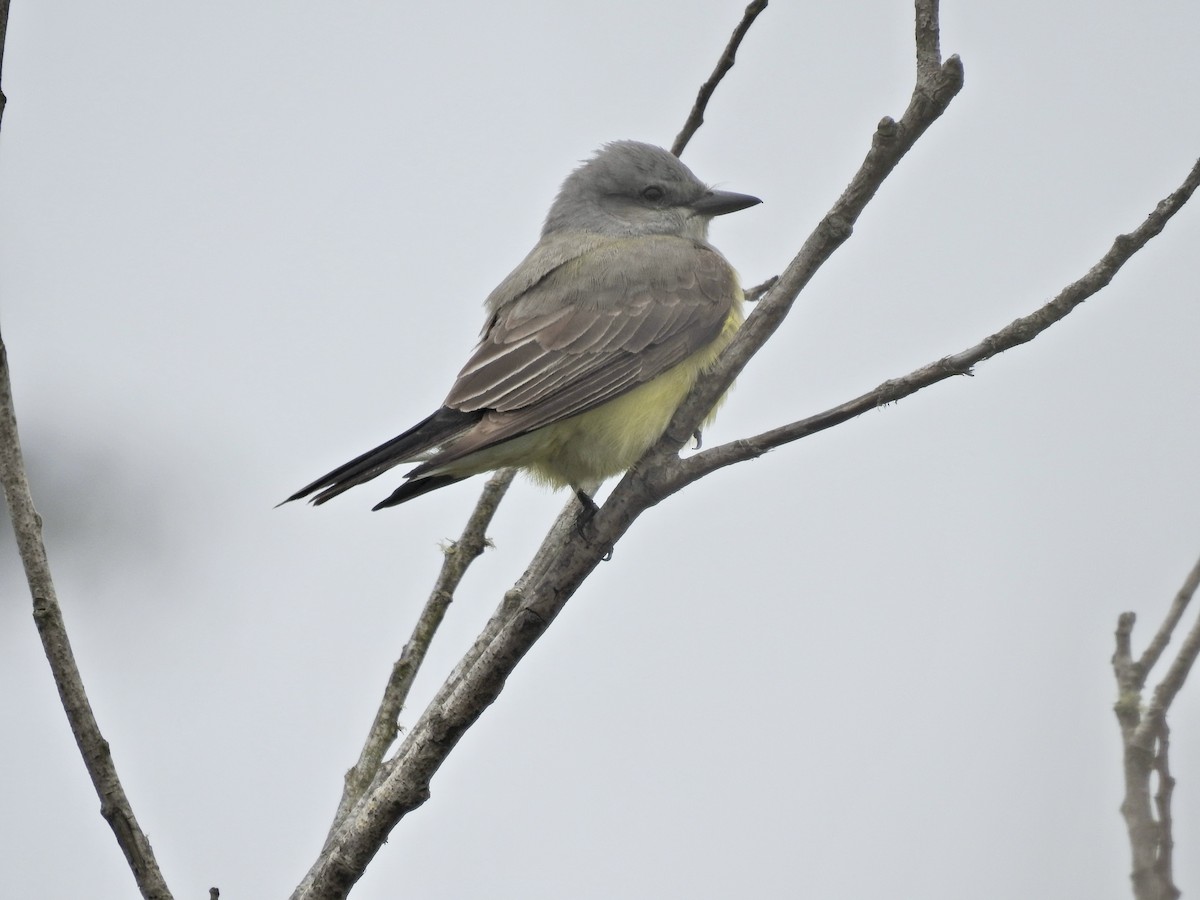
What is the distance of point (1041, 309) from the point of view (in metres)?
3.39

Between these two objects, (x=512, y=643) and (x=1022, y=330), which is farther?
(x=512, y=643)

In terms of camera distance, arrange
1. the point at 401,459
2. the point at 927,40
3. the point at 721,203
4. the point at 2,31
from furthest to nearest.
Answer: the point at 721,203, the point at 401,459, the point at 927,40, the point at 2,31

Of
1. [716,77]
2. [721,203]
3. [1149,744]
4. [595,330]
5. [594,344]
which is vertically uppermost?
[721,203]

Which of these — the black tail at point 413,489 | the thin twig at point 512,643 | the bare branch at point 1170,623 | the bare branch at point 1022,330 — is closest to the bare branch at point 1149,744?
the bare branch at point 1170,623

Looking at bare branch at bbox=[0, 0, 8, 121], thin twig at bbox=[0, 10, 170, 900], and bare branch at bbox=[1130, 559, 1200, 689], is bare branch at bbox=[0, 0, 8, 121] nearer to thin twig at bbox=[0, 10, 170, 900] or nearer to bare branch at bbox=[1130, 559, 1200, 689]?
thin twig at bbox=[0, 10, 170, 900]

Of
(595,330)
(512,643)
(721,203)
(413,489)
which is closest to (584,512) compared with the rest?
(413,489)

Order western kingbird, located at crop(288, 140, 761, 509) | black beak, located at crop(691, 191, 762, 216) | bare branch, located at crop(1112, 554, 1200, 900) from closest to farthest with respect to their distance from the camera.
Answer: bare branch, located at crop(1112, 554, 1200, 900)
western kingbird, located at crop(288, 140, 761, 509)
black beak, located at crop(691, 191, 762, 216)

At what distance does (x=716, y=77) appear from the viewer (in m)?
5.17

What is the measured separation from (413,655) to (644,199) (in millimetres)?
2922

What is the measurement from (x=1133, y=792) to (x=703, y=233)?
4.52m

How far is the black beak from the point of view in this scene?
643cm

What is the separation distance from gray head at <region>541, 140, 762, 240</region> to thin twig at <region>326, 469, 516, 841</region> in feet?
6.15

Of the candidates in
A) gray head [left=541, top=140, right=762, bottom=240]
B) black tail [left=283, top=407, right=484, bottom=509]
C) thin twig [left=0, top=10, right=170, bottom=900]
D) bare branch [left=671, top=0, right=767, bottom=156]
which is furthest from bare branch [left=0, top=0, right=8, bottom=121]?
gray head [left=541, top=140, right=762, bottom=240]

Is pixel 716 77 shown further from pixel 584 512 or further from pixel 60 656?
pixel 60 656
